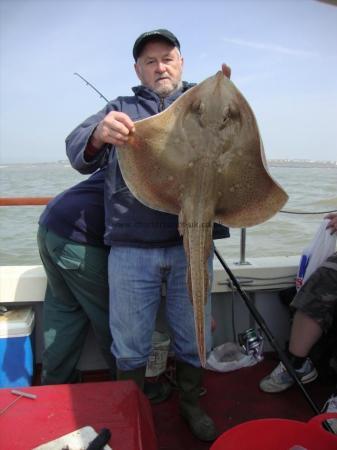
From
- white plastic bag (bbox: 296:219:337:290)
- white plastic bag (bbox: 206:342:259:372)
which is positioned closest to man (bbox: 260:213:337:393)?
white plastic bag (bbox: 296:219:337:290)

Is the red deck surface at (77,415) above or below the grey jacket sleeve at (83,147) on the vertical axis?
below

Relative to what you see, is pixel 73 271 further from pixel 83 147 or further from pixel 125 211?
pixel 83 147

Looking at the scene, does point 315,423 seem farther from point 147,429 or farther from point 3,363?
point 3,363

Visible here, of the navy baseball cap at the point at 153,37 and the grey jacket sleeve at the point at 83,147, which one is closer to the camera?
the grey jacket sleeve at the point at 83,147

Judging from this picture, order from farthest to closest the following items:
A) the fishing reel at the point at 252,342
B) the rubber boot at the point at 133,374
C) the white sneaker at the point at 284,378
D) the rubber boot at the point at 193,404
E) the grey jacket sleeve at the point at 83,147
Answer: the fishing reel at the point at 252,342, the white sneaker at the point at 284,378, the rubber boot at the point at 193,404, the rubber boot at the point at 133,374, the grey jacket sleeve at the point at 83,147

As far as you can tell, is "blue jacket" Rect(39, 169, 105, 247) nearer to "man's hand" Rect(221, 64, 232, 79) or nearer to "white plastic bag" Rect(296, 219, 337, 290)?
"man's hand" Rect(221, 64, 232, 79)

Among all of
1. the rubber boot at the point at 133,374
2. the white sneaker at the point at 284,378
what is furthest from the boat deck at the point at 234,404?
the rubber boot at the point at 133,374

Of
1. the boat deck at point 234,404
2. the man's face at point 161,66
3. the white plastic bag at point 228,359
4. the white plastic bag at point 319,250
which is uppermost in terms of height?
the man's face at point 161,66

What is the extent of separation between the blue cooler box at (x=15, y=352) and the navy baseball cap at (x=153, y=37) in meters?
1.90

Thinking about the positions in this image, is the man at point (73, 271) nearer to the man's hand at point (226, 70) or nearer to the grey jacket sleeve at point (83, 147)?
the grey jacket sleeve at point (83, 147)

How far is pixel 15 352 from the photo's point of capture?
2682mm

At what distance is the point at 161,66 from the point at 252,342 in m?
2.05

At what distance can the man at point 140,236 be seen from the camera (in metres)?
2.08

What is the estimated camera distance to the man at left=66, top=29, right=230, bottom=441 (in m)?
2.08
